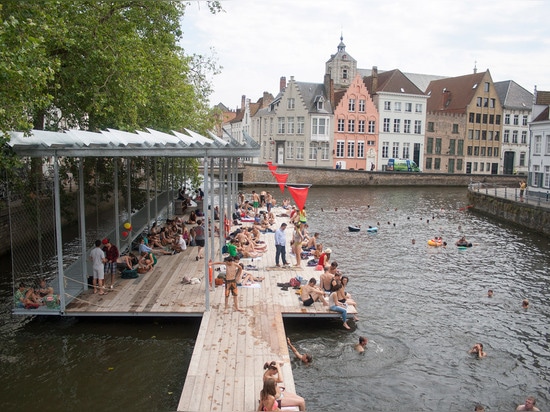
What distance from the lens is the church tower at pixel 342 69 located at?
263 ft

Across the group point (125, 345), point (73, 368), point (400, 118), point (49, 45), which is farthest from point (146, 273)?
point (400, 118)

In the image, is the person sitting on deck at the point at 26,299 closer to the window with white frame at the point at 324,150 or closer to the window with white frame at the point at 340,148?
the window with white frame at the point at 324,150

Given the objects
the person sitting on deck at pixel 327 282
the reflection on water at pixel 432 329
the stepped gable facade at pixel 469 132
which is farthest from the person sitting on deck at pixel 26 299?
the stepped gable facade at pixel 469 132

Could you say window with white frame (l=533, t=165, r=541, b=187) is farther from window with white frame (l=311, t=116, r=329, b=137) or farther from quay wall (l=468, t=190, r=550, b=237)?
window with white frame (l=311, t=116, r=329, b=137)

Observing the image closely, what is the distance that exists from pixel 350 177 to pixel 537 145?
2646 centimetres

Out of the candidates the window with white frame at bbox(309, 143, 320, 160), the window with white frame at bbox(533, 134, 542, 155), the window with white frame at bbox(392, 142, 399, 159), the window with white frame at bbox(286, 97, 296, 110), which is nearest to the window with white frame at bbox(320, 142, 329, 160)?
the window with white frame at bbox(309, 143, 320, 160)

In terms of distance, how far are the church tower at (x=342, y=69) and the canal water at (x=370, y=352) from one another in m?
60.3

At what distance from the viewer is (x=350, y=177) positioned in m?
68.9

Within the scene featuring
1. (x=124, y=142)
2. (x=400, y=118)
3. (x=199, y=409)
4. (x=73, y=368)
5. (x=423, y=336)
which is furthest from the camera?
(x=400, y=118)

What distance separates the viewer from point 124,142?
14.0m

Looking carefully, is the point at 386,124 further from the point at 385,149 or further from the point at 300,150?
the point at 300,150

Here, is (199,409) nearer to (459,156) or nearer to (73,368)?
(73,368)

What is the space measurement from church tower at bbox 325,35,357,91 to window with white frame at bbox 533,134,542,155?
38080mm

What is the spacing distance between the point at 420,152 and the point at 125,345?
69676 millimetres
